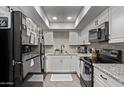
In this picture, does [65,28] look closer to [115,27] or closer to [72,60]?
[72,60]

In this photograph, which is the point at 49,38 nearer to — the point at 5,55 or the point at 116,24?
the point at 116,24

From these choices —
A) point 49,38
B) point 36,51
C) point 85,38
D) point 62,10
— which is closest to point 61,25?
point 49,38

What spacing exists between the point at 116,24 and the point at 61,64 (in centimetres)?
358

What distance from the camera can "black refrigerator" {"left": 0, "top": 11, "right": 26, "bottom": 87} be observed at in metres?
1.23

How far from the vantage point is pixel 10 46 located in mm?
1267

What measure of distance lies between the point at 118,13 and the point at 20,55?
1.51m

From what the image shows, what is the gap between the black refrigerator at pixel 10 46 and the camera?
1.23 meters

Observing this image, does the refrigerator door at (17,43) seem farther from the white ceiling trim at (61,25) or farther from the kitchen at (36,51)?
the white ceiling trim at (61,25)

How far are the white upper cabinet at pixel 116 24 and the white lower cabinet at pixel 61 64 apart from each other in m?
3.18

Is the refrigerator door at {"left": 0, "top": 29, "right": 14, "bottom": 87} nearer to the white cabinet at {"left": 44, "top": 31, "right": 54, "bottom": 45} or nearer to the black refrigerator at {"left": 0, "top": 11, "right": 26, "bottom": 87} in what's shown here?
the black refrigerator at {"left": 0, "top": 11, "right": 26, "bottom": 87}

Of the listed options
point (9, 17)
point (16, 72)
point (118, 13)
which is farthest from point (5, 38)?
point (118, 13)

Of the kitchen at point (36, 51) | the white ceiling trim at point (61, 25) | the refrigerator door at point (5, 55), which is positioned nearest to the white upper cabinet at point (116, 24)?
the kitchen at point (36, 51)

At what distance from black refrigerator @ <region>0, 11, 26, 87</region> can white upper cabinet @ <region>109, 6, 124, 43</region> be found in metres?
1.36

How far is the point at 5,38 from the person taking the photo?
126 cm
